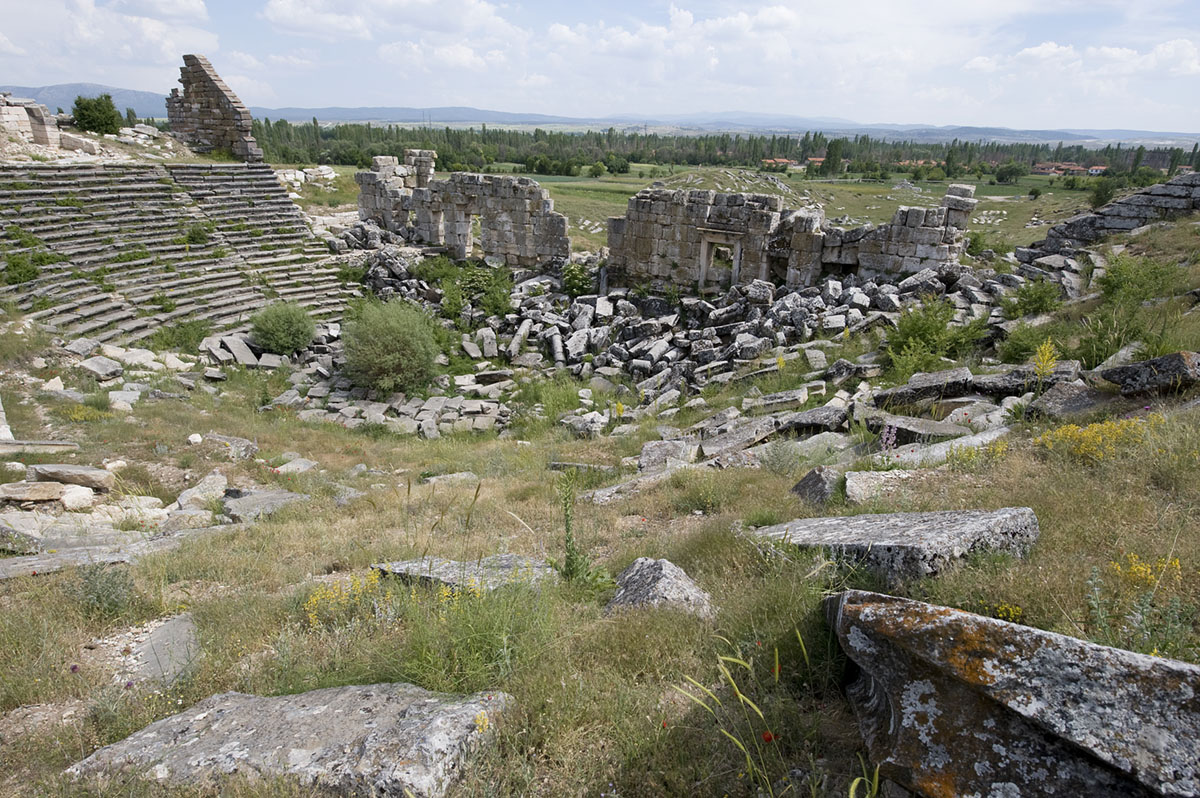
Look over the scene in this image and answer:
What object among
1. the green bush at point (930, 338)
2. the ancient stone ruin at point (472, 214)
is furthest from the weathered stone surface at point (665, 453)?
the ancient stone ruin at point (472, 214)

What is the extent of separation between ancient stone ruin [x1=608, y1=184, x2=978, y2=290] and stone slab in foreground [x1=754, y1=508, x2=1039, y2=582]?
11.2m

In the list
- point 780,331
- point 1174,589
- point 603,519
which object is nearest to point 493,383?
point 780,331

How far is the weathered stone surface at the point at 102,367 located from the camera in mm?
11812

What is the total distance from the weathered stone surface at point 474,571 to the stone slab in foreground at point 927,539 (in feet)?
5.48

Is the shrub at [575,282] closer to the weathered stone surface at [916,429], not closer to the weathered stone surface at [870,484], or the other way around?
the weathered stone surface at [916,429]

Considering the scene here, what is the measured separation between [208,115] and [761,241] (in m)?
19.7

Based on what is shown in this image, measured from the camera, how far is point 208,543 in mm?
5820

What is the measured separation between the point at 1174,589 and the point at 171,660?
4.84 meters

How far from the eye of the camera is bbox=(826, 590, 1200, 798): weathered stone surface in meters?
1.79

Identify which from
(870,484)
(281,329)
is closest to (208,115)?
(281,329)

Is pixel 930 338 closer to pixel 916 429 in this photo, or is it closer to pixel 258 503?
pixel 916 429

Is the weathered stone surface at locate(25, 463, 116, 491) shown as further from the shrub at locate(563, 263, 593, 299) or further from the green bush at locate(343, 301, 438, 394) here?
the shrub at locate(563, 263, 593, 299)

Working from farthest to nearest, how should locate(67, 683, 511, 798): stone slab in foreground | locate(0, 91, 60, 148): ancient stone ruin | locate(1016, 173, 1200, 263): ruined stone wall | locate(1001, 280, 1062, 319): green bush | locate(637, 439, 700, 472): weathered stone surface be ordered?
locate(0, 91, 60, 148): ancient stone ruin < locate(1016, 173, 1200, 263): ruined stone wall < locate(1001, 280, 1062, 319): green bush < locate(637, 439, 700, 472): weathered stone surface < locate(67, 683, 511, 798): stone slab in foreground

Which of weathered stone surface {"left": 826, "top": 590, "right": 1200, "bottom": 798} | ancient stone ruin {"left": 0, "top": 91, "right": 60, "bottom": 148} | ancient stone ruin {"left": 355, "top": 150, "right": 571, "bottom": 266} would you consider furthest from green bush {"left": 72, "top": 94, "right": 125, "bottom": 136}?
weathered stone surface {"left": 826, "top": 590, "right": 1200, "bottom": 798}
